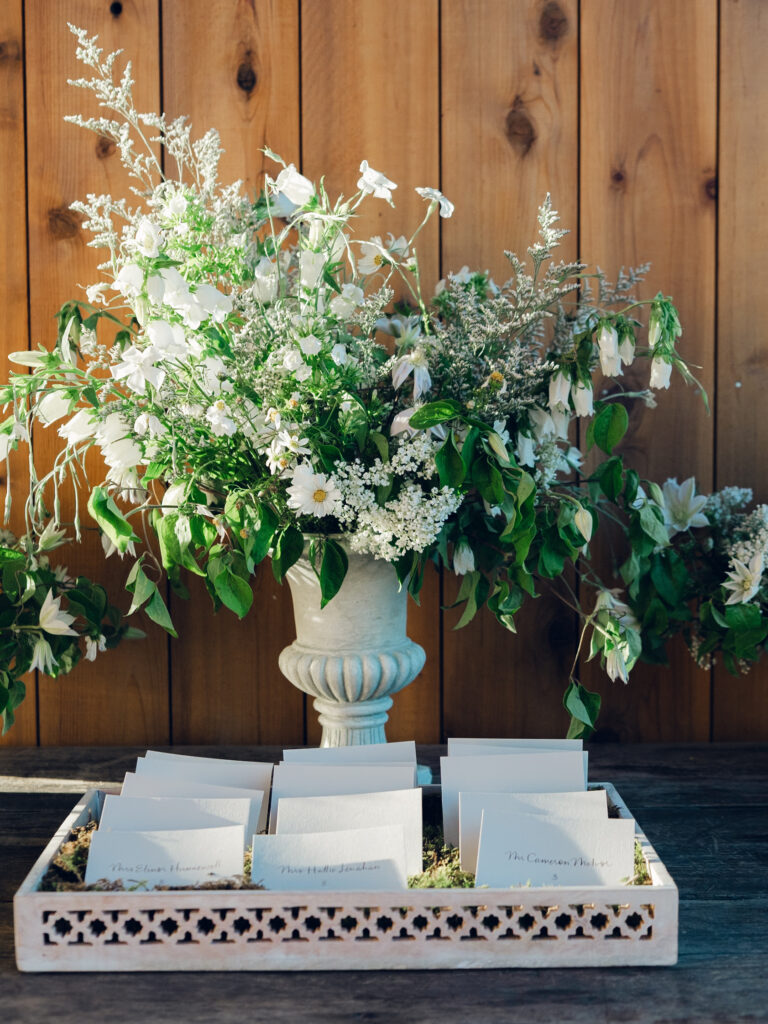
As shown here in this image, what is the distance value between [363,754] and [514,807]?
0.52 feet

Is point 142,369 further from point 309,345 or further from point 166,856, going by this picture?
point 166,856

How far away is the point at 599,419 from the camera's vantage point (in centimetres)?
90

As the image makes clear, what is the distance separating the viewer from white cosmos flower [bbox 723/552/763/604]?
1041 millimetres

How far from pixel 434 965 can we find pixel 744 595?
544 millimetres

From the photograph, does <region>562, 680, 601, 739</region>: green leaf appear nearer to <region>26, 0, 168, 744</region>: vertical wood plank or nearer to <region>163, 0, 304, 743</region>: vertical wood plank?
<region>163, 0, 304, 743</region>: vertical wood plank

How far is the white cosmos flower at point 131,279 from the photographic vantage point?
79cm

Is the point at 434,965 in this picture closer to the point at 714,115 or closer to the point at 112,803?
the point at 112,803

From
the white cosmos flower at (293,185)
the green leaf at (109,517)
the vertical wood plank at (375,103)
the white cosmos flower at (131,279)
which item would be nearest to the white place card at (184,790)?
the green leaf at (109,517)

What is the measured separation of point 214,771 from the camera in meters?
0.88

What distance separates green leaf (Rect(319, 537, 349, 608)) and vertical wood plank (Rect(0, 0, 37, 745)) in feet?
1.89

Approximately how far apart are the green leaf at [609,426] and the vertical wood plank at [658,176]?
0.39 meters

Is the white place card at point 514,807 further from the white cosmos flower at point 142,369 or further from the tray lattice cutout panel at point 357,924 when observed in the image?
the white cosmos flower at point 142,369

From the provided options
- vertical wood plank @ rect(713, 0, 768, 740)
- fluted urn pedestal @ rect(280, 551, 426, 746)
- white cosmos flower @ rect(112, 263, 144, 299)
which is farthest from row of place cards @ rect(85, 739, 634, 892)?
vertical wood plank @ rect(713, 0, 768, 740)

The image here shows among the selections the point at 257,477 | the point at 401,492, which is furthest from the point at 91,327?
the point at 401,492
